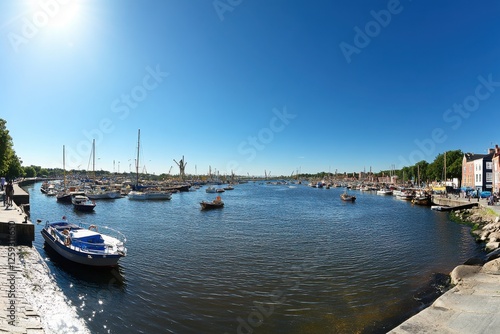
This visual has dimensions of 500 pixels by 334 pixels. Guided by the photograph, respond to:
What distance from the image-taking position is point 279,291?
56.0ft

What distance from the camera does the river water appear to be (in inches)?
539

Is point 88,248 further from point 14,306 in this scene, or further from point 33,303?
point 14,306

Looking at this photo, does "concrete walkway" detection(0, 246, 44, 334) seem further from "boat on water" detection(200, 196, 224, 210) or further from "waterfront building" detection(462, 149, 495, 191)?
"waterfront building" detection(462, 149, 495, 191)

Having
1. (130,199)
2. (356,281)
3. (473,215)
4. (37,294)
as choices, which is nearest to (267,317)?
(356,281)


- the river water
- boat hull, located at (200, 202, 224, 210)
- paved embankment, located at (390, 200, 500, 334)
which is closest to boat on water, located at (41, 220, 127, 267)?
the river water

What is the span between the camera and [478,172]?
7281 centimetres

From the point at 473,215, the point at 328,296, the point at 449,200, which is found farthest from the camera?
the point at 449,200

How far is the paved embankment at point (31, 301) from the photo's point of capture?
36.7 feet

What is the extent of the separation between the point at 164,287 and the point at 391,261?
17.2 m

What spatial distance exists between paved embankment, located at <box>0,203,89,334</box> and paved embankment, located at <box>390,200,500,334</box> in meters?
13.6

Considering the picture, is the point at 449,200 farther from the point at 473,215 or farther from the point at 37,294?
the point at 37,294

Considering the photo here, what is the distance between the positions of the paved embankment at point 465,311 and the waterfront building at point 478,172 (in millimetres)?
66819

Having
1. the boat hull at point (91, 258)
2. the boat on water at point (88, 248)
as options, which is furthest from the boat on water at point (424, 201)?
the boat hull at point (91, 258)

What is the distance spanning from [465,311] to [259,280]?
10563 mm
